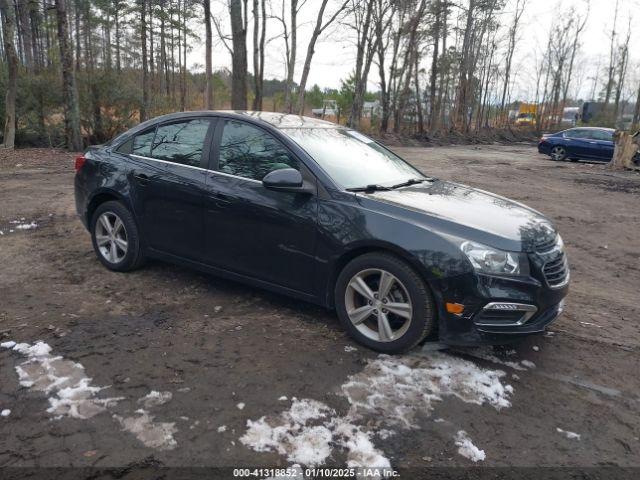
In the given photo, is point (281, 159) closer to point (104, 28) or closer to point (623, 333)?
point (623, 333)

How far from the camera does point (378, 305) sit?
145 inches

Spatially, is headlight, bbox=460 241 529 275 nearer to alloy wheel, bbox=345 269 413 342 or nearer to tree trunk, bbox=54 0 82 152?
alloy wheel, bbox=345 269 413 342

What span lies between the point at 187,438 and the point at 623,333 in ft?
12.1

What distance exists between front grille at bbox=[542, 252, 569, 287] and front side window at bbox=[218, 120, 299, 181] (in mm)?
1988

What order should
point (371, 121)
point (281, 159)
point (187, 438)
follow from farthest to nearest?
1. point (371, 121)
2. point (281, 159)
3. point (187, 438)

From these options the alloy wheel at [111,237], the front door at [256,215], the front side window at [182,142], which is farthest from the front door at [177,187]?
the alloy wheel at [111,237]

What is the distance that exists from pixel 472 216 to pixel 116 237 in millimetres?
3461

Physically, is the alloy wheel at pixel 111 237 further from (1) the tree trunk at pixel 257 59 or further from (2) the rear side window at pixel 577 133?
(1) the tree trunk at pixel 257 59

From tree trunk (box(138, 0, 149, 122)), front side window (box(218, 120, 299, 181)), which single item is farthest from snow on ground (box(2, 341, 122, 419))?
tree trunk (box(138, 0, 149, 122))

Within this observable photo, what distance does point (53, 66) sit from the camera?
18406 mm

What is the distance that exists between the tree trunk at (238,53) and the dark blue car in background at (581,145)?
47.3ft

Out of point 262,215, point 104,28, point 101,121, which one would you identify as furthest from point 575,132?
point 104,28

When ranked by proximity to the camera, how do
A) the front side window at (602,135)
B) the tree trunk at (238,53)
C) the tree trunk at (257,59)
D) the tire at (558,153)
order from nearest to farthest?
the tree trunk at (238,53) < the front side window at (602,135) < the tire at (558,153) < the tree trunk at (257,59)

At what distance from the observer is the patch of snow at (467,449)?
105 inches
